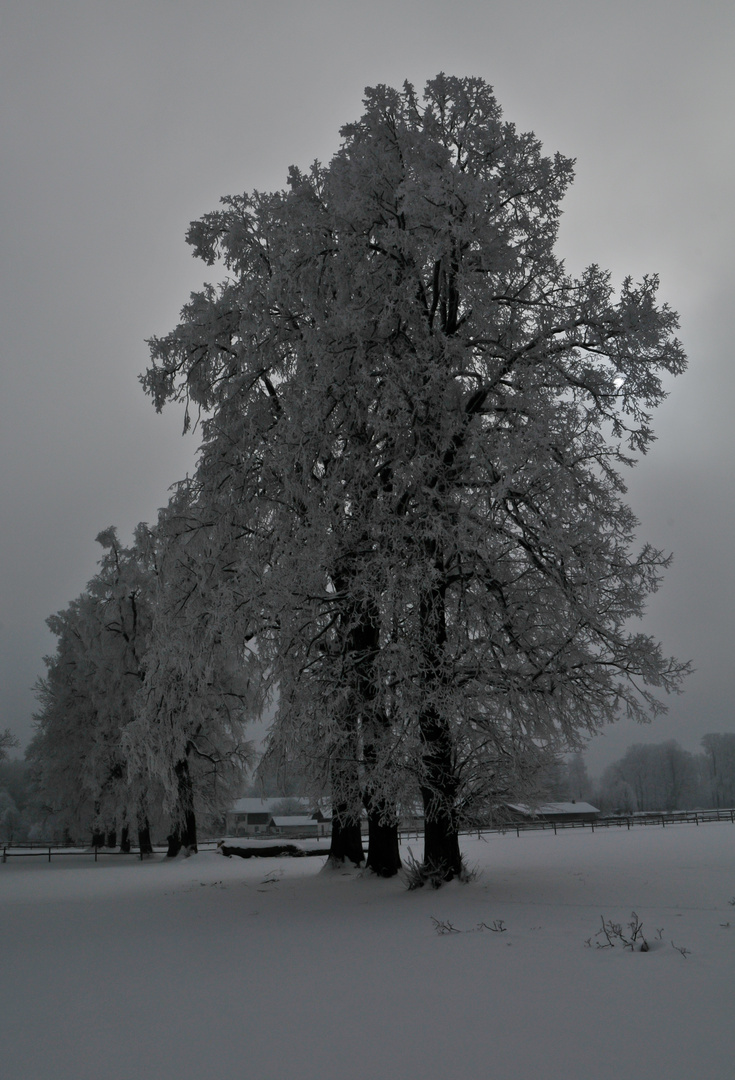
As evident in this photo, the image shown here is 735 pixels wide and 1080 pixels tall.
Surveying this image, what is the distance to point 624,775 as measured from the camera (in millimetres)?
124812

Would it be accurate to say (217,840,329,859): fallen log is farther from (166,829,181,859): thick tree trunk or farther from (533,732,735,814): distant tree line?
(533,732,735,814): distant tree line

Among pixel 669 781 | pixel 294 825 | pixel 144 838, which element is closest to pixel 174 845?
pixel 144 838

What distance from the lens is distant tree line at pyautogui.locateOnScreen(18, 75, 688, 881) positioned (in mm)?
10930

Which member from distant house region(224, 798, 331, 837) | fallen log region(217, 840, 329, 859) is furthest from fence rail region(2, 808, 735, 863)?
distant house region(224, 798, 331, 837)

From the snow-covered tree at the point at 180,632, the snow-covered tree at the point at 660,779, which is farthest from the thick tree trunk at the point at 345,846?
the snow-covered tree at the point at 660,779

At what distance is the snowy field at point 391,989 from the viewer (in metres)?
4.56

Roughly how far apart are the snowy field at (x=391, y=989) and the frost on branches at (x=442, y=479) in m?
2.26

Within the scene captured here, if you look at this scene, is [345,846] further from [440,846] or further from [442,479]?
[442,479]

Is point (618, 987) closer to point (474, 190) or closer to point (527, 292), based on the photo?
point (474, 190)

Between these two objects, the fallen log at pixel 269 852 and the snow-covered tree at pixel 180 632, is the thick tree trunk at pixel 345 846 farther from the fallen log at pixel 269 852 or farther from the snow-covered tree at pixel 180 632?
the fallen log at pixel 269 852

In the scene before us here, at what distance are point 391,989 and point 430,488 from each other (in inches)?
263

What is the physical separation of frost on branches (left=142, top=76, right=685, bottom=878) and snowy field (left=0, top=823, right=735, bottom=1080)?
226 centimetres

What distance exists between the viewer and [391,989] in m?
6.14

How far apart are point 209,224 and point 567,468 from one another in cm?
924
